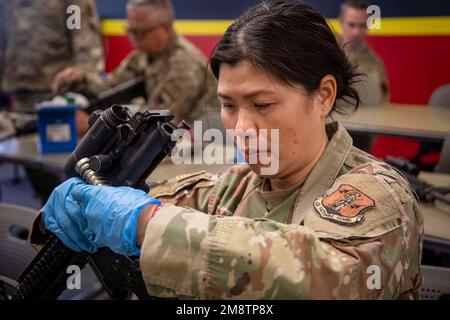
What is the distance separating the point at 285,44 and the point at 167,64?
1611mm

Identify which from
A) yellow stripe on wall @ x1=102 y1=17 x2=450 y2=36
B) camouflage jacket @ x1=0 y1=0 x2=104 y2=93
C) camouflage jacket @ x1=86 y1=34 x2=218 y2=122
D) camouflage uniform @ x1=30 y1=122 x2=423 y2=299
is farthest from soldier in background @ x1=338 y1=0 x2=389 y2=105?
camouflage uniform @ x1=30 y1=122 x2=423 y2=299

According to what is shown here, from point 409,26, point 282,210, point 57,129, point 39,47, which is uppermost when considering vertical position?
point 409,26

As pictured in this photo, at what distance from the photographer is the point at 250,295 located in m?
0.64

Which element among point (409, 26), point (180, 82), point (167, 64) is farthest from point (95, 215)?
point (409, 26)

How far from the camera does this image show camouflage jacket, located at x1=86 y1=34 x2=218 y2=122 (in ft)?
7.37

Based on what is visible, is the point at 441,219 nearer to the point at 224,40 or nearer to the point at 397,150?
the point at 224,40

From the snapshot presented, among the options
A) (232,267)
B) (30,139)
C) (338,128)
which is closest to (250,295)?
(232,267)

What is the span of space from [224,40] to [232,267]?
0.44 metres

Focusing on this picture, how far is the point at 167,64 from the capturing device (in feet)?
7.71

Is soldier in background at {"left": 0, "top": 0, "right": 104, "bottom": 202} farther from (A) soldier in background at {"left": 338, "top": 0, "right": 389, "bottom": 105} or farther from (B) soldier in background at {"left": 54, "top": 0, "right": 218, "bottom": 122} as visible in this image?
(A) soldier in background at {"left": 338, "top": 0, "right": 389, "bottom": 105}

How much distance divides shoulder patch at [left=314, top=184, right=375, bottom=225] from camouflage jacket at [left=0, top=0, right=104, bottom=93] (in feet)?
7.30

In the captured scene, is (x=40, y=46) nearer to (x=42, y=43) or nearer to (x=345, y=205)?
(x=42, y=43)

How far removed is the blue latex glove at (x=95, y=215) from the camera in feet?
2.33

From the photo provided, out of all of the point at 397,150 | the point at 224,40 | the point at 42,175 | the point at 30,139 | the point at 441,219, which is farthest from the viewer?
the point at 397,150
